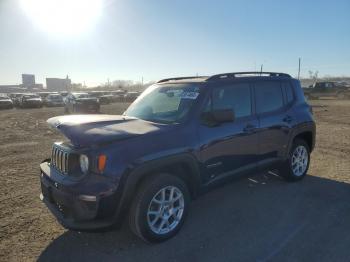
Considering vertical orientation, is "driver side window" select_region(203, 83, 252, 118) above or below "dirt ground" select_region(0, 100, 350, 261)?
above

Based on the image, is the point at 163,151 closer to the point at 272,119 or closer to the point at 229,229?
the point at 229,229

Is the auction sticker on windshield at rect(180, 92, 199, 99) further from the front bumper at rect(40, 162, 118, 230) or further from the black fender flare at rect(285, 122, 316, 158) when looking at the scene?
the black fender flare at rect(285, 122, 316, 158)

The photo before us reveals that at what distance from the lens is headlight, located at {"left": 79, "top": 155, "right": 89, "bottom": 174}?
3305mm

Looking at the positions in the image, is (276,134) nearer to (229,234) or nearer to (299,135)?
(299,135)

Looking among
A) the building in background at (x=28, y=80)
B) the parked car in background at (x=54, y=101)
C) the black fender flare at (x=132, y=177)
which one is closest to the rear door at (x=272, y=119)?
the black fender flare at (x=132, y=177)

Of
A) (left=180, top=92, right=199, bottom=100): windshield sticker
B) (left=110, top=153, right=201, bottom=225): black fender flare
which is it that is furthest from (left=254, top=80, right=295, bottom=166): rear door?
(left=110, top=153, right=201, bottom=225): black fender flare

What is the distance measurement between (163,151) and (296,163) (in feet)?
10.4

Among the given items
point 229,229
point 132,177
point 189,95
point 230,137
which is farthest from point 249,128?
point 132,177

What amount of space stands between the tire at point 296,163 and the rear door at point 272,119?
12.0 inches

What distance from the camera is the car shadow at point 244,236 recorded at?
343 centimetres

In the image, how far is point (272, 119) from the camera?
501cm

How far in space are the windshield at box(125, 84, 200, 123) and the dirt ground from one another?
143 cm

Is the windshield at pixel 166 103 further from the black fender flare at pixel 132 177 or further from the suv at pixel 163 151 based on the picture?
the black fender flare at pixel 132 177

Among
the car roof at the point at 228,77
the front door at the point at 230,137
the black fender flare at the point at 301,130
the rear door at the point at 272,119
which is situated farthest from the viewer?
the black fender flare at the point at 301,130
